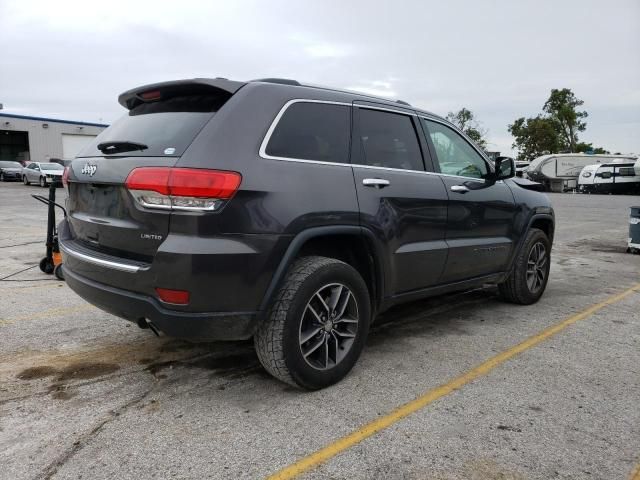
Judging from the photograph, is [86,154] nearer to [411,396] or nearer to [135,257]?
[135,257]

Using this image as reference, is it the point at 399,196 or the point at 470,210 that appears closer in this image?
the point at 399,196

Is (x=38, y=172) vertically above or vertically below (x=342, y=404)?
above

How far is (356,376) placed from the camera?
136 inches

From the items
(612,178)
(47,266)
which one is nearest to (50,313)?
(47,266)

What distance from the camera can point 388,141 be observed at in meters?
3.78

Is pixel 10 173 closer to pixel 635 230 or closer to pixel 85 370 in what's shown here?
pixel 635 230

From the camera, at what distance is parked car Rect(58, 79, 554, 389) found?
2.71 m

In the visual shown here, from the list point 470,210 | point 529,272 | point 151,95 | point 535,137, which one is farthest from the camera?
point 535,137

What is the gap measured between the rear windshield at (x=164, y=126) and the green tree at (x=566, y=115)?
2608 inches

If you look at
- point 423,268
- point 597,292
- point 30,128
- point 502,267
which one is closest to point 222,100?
point 423,268

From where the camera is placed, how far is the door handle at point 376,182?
3398mm

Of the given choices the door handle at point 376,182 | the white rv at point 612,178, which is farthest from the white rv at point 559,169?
the door handle at point 376,182

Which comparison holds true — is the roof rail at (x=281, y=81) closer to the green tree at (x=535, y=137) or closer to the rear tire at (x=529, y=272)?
the rear tire at (x=529, y=272)

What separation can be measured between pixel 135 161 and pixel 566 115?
221 ft
